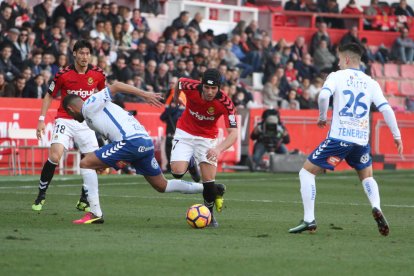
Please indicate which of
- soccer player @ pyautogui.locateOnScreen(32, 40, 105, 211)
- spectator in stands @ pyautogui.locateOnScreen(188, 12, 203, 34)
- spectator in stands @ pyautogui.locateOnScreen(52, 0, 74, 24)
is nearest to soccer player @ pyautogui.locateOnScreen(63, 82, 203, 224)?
soccer player @ pyautogui.locateOnScreen(32, 40, 105, 211)

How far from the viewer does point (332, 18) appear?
38906 millimetres

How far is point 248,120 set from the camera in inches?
1133

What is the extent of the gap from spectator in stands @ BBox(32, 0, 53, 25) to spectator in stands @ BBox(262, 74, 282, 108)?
719 centimetres

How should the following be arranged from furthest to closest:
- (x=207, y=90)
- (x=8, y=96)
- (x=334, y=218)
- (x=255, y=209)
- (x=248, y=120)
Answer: (x=248, y=120), (x=8, y=96), (x=255, y=209), (x=334, y=218), (x=207, y=90)

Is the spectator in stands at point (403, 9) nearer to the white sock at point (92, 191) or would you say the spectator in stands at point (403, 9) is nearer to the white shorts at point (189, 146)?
the white shorts at point (189, 146)

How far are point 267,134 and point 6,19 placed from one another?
7030 mm

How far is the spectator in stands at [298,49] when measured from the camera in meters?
34.5

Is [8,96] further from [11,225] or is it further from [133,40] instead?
[11,225]

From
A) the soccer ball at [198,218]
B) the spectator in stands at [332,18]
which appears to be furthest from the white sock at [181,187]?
the spectator in stands at [332,18]

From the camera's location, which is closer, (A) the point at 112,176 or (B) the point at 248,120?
(A) the point at 112,176

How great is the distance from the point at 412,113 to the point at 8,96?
13326 millimetres

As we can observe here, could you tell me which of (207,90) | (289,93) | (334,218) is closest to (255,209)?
(334,218)

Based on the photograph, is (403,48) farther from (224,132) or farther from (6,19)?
(6,19)

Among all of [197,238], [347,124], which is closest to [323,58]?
[347,124]
